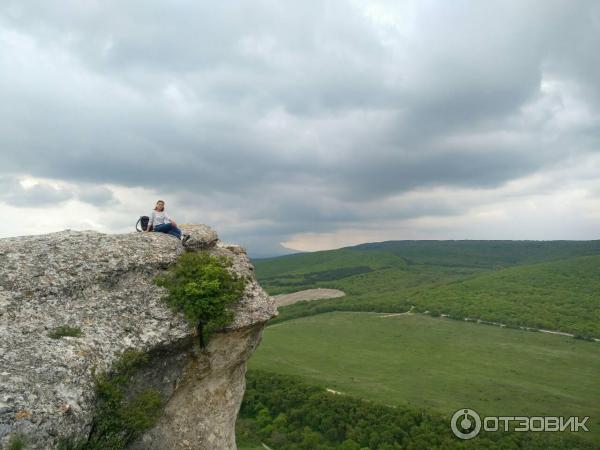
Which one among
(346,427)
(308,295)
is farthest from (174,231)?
(308,295)

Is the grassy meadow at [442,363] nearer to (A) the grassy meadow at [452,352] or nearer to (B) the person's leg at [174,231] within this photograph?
(A) the grassy meadow at [452,352]

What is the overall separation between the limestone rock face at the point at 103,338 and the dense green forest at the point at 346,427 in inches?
1516

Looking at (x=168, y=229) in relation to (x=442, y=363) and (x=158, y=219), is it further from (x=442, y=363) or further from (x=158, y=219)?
(x=442, y=363)

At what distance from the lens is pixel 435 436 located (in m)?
51.2

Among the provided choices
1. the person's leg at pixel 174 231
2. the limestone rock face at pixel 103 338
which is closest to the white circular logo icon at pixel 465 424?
the limestone rock face at pixel 103 338

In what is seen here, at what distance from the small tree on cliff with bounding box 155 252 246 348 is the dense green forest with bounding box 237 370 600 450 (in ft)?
133

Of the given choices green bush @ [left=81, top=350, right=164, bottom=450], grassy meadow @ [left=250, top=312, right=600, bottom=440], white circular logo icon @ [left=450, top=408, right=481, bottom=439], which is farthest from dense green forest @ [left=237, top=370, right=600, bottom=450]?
green bush @ [left=81, top=350, right=164, bottom=450]

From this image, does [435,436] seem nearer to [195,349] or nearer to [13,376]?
[195,349]

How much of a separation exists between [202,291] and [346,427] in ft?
165

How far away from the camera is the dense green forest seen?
5047 centimetres

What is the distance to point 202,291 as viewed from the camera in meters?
16.6

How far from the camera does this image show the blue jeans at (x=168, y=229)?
20.1m

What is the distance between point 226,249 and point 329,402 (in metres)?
52.1

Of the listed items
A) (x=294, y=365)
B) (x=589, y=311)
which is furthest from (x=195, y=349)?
(x=589, y=311)
